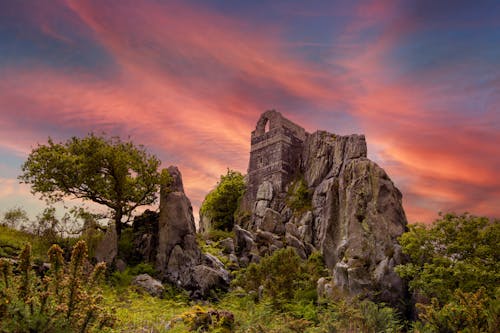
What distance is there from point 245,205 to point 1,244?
3129 cm

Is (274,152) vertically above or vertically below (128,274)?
above

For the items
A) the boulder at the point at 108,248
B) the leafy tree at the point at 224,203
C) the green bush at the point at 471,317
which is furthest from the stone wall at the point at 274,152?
the green bush at the point at 471,317

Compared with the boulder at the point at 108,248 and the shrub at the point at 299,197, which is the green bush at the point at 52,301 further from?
the shrub at the point at 299,197

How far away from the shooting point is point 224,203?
5344cm

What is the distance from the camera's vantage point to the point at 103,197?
28.5 metres

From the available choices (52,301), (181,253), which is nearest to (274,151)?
(181,253)

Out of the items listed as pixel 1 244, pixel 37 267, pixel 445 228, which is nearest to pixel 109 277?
pixel 37 267

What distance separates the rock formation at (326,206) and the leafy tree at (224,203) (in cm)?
281

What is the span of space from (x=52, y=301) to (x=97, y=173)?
2478 cm

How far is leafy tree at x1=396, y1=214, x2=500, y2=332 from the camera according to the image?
18594mm

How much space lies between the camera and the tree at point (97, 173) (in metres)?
27.2

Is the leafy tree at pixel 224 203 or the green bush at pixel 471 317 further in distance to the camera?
the leafy tree at pixel 224 203

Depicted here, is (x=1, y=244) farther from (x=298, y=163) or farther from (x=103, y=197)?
(x=298, y=163)

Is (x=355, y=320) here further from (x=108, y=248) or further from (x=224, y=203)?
(x=224, y=203)
